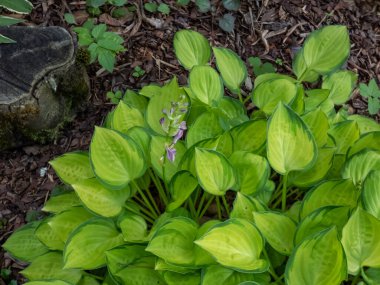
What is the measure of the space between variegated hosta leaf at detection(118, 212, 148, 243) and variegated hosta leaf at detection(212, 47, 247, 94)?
2.34 ft

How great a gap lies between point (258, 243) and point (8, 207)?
122 centimetres

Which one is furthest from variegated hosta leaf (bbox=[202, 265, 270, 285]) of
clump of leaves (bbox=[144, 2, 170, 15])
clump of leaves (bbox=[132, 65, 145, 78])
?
clump of leaves (bbox=[144, 2, 170, 15])

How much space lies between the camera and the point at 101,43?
2.34 m

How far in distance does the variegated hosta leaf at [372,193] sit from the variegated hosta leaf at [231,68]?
742mm

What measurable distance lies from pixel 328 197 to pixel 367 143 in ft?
1.06

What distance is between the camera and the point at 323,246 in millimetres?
1461

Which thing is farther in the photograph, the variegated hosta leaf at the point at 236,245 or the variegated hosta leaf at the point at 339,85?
the variegated hosta leaf at the point at 339,85

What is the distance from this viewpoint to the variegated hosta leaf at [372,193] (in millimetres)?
1606

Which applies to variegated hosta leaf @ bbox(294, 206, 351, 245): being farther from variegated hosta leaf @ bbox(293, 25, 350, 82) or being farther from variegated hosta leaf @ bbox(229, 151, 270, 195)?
variegated hosta leaf @ bbox(293, 25, 350, 82)

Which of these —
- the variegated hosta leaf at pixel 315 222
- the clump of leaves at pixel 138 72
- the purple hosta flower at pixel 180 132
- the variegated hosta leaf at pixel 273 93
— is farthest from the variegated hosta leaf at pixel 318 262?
the clump of leaves at pixel 138 72

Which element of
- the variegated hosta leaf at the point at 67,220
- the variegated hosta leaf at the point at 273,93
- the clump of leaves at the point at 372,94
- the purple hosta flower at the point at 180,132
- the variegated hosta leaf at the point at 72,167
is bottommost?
the clump of leaves at the point at 372,94

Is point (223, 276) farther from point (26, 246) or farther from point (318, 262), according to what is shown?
point (26, 246)

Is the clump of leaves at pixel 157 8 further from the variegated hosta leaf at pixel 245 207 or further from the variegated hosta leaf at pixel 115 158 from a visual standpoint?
the variegated hosta leaf at pixel 245 207

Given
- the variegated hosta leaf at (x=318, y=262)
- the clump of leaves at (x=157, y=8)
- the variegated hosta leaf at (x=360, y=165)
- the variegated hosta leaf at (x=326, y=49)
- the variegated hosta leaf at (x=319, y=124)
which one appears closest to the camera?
the variegated hosta leaf at (x=318, y=262)
